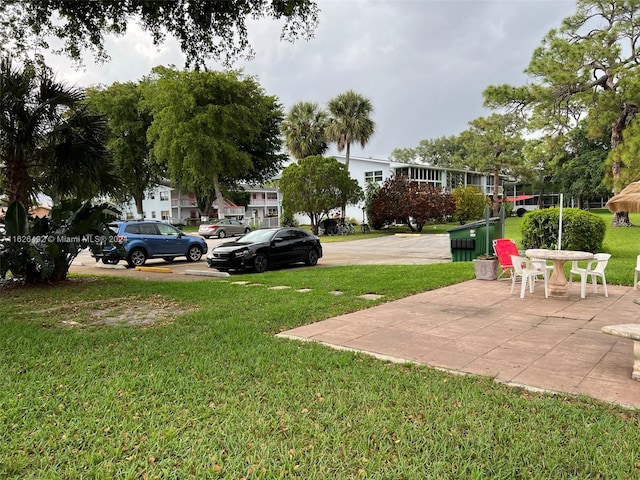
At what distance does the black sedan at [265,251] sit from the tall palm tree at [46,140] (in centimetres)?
359

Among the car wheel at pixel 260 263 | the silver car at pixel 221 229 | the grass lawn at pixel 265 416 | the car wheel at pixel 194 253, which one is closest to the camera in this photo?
the grass lawn at pixel 265 416

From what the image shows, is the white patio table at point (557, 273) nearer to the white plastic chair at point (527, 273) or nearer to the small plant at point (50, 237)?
the white plastic chair at point (527, 273)

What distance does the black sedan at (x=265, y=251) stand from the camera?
42.9ft

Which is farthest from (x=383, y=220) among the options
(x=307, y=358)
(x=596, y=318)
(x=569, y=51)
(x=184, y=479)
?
(x=184, y=479)

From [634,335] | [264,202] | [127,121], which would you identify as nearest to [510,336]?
[634,335]

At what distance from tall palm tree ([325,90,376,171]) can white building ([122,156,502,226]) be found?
4.38m

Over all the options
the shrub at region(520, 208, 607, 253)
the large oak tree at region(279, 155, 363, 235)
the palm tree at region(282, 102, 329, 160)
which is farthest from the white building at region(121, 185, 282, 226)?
the shrub at region(520, 208, 607, 253)

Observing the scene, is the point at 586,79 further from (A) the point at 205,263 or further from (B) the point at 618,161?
(A) the point at 205,263

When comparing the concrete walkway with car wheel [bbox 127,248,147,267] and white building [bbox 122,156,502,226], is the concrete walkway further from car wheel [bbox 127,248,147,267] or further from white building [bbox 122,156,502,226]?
white building [bbox 122,156,502,226]

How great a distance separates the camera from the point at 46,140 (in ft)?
34.5

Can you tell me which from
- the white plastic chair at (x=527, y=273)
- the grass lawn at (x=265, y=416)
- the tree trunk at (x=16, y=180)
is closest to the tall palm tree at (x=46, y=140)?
the tree trunk at (x=16, y=180)

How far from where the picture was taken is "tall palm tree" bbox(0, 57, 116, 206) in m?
9.83

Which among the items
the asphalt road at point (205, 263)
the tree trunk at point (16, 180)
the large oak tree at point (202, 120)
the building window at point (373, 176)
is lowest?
the asphalt road at point (205, 263)

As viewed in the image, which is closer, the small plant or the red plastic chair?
the red plastic chair
